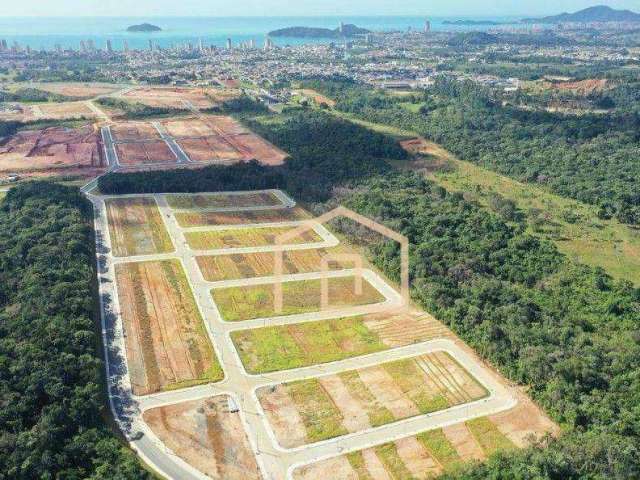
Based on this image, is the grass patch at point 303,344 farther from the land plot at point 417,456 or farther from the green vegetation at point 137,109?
the green vegetation at point 137,109

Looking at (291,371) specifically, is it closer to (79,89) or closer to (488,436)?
(488,436)

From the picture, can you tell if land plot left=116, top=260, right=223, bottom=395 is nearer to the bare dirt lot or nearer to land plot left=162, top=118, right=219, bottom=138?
the bare dirt lot

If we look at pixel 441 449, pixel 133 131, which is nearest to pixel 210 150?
pixel 133 131

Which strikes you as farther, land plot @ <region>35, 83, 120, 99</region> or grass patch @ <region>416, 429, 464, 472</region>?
land plot @ <region>35, 83, 120, 99</region>

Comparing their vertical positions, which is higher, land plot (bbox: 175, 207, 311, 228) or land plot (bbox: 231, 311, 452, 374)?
land plot (bbox: 175, 207, 311, 228)

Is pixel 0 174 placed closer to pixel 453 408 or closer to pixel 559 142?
pixel 453 408

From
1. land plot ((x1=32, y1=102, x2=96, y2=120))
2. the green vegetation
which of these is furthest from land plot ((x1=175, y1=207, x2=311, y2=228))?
land plot ((x1=32, y1=102, x2=96, y2=120))

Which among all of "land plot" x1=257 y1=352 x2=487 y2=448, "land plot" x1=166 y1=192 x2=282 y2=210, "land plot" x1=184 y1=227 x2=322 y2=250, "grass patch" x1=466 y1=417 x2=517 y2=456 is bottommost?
"grass patch" x1=466 y1=417 x2=517 y2=456

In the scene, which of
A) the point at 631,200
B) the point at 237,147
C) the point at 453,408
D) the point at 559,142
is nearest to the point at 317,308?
the point at 453,408
